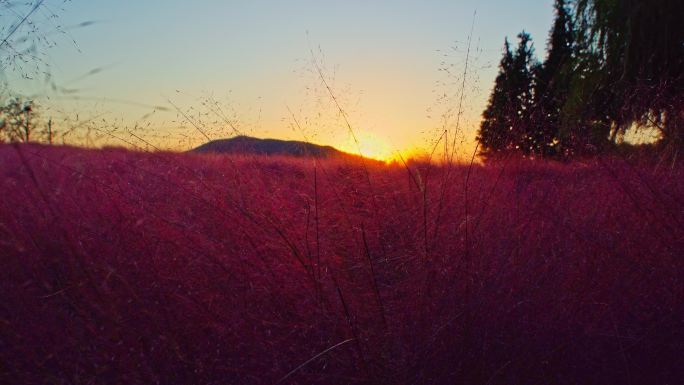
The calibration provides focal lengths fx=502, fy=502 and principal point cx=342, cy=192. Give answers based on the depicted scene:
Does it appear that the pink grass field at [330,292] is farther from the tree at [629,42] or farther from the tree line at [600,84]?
the tree at [629,42]

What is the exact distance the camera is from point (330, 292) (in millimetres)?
1571

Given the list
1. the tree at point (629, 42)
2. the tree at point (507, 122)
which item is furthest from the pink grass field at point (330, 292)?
the tree at point (629, 42)

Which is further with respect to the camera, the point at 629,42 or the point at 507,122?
the point at 629,42

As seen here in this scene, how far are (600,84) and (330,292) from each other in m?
5.73

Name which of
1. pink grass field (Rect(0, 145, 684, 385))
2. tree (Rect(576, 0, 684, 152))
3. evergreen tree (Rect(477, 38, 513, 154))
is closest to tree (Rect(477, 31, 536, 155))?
evergreen tree (Rect(477, 38, 513, 154))

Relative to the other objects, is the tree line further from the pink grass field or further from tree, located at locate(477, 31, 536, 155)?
the pink grass field

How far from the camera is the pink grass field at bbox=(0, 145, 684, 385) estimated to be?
52.9 inches

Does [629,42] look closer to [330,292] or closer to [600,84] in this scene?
[600,84]

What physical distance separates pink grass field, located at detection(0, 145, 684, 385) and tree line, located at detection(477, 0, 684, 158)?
934mm

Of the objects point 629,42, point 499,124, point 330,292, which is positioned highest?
point 629,42

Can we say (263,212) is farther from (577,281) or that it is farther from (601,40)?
(601,40)

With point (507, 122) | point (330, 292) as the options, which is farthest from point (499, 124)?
point (330, 292)

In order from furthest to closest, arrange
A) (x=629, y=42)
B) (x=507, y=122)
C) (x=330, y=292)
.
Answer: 1. (x=629, y=42)
2. (x=507, y=122)
3. (x=330, y=292)

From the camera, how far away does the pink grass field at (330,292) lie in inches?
52.9
